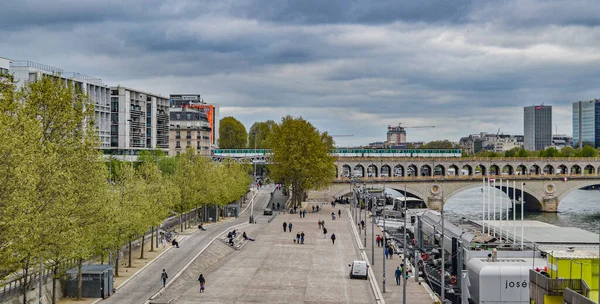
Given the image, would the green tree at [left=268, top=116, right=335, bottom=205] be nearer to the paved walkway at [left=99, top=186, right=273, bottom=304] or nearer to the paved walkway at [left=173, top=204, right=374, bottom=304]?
the paved walkway at [left=99, top=186, right=273, bottom=304]

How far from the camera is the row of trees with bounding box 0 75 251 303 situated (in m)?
28.5

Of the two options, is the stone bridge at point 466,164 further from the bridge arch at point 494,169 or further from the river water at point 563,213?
the river water at point 563,213

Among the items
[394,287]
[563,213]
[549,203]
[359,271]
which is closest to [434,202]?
[563,213]

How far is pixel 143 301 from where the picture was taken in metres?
43.8

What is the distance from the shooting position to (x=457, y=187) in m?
143

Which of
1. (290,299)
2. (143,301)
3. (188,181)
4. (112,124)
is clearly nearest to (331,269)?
(290,299)

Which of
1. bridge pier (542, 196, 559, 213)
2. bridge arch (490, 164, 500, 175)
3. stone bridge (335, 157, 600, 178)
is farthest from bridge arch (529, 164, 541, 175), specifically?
bridge pier (542, 196, 559, 213)

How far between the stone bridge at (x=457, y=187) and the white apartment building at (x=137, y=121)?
36349mm

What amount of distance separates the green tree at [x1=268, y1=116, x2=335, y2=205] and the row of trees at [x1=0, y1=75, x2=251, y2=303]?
5241cm

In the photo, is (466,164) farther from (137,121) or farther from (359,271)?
(359,271)

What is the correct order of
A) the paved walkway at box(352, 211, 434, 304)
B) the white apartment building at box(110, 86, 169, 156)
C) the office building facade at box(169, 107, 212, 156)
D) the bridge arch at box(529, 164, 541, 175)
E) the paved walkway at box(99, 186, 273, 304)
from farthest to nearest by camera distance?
the office building facade at box(169, 107, 212, 156), the bridge arch at box(529, 164, 541, 175), the white apartment building at box(110, 86, 169, 156), the paved walkway at box(352, 211, 434, 304), the paved walkway at box(99, 186, 273, 304)

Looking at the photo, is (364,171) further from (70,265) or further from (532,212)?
(70,265)

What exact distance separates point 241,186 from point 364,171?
5009 cm

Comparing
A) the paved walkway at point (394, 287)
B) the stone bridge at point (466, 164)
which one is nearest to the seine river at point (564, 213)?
the stone bridge at point (466, 164)
